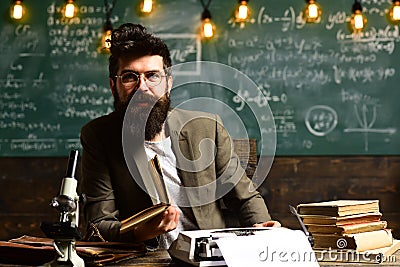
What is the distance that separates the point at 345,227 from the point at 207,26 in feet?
7.96

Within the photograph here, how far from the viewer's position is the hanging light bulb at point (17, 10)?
407cm

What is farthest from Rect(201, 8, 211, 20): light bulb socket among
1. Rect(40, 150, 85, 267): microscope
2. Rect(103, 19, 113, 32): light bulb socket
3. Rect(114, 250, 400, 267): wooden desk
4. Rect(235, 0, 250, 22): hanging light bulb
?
Result: Rect(40, 150, 85, 267): microscope

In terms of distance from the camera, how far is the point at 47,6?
413 cm

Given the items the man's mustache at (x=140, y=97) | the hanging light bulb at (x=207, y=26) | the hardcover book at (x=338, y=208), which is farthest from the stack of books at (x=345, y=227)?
the hanging light bulb at (x=207, y=26)

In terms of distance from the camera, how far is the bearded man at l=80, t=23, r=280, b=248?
245 cm

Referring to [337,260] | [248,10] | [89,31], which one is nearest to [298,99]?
[248,10]

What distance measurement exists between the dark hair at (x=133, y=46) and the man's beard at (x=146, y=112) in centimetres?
14

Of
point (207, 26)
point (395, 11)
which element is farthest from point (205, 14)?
point (395, 11)

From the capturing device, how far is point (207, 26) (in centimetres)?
403

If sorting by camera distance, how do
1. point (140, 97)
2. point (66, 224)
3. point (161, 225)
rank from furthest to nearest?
point (140, 97) → point (161, 225) → point (66, 224)

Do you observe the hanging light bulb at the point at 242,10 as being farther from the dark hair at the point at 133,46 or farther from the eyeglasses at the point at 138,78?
the eyeglasses at the point at 138,78

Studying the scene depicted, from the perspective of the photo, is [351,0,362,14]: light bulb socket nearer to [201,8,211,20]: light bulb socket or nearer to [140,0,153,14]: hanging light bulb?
[201,8,211,20]: light bulb socket

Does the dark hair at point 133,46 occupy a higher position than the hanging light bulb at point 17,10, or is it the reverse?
the hanging light bulb at point 17,10

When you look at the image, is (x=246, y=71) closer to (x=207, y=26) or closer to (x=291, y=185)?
(x=207, y=26)
